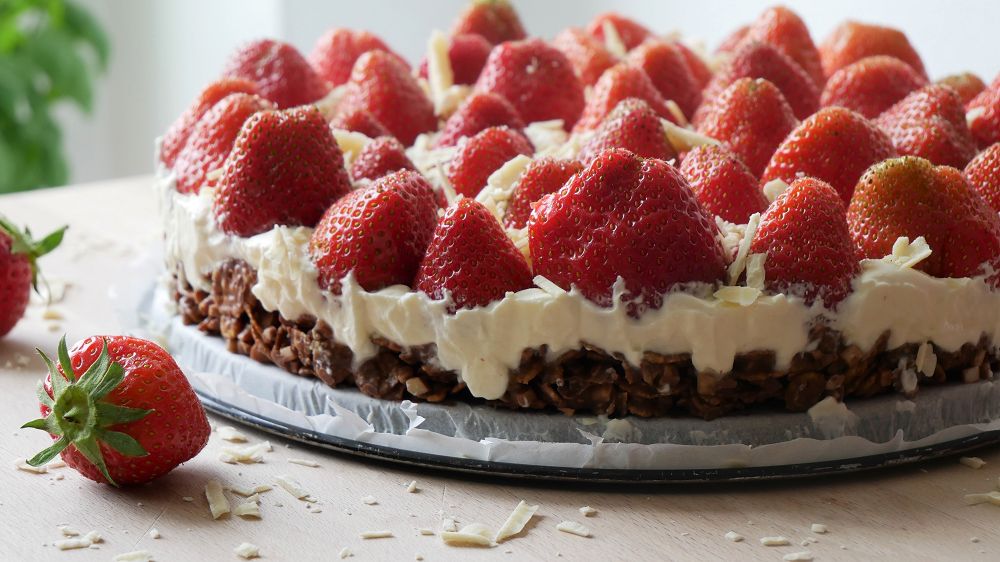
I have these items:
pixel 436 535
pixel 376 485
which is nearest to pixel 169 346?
pixel 376 485

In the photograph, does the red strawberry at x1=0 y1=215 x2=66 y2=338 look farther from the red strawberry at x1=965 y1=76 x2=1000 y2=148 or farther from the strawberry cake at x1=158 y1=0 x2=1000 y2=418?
the red strawberry at x1=965 y1=76 x2=1000 y2=148

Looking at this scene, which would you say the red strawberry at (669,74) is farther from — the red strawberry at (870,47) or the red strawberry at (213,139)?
the red strawberry at (213,139)

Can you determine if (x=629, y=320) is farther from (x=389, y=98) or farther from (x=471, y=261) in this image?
(x=389, y=98)

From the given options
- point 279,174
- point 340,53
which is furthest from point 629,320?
point 340,53

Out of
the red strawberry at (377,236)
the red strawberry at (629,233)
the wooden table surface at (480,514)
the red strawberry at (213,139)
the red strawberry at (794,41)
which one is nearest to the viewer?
the wooden table surface at (480,514)

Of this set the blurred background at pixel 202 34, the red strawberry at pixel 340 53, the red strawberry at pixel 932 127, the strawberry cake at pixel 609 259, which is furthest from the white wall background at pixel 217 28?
the strawberry cake at pixel 609 259

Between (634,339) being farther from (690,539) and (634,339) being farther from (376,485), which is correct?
(376,485)
